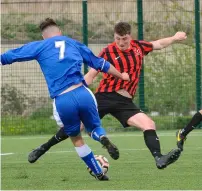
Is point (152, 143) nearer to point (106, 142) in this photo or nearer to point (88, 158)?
point (88, 158)

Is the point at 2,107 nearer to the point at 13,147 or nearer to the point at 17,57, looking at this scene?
the point at 13,147

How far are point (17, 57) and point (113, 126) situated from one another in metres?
10.3

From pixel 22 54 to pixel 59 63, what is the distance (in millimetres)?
397

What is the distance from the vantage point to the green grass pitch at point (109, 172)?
9085 mm

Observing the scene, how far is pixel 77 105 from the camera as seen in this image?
29.8 ft

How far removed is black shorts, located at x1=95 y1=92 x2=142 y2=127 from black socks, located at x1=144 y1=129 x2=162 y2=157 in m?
0.53

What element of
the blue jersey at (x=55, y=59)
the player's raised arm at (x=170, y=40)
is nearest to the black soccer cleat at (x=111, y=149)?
the blue jersey at (x=55, y=59)

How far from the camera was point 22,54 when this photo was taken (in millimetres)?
9078

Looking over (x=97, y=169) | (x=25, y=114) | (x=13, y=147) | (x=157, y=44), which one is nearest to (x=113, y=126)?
(x=25, y=114)

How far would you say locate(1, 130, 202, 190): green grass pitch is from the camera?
9085 millimetres

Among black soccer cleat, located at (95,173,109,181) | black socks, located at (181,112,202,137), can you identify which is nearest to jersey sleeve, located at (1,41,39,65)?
black soccer cleat, located at (95,173,109,181)

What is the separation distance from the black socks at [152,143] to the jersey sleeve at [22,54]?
1857 mm

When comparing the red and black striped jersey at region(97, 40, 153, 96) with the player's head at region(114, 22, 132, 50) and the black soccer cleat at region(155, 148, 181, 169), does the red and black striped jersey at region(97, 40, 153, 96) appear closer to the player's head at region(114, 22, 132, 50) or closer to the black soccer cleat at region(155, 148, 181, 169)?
the player's head at region(114, 22, 132, 50)

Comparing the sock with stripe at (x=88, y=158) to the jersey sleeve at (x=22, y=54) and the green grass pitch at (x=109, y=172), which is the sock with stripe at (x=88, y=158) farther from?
the jersey sleeve at (x=22, y=54)
